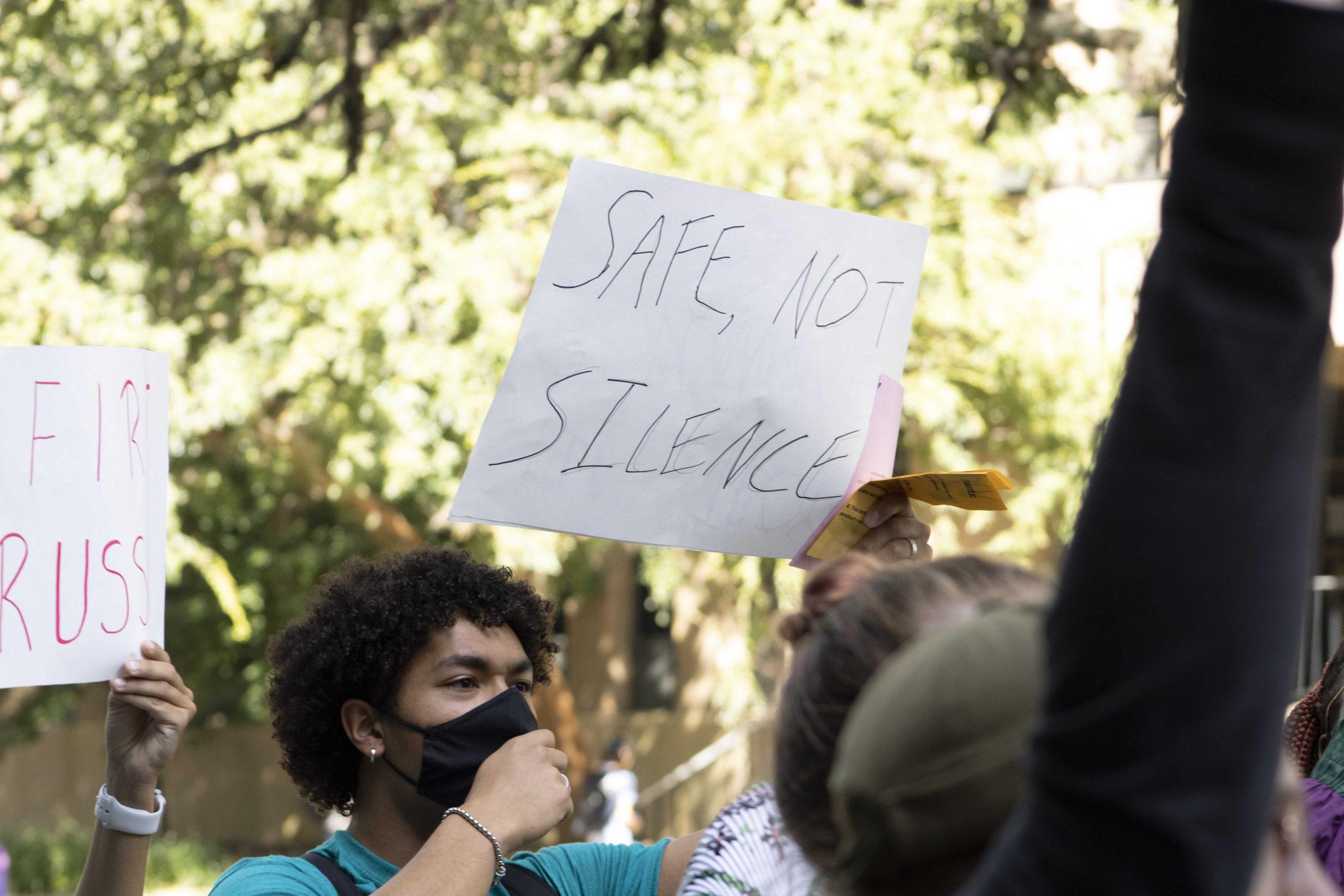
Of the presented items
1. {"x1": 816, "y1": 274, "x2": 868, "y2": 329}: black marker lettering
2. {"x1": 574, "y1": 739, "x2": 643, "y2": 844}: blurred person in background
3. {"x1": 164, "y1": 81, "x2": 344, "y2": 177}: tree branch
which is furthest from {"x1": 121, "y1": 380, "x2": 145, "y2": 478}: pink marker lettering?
{"x1": 574, "y1": 739, "x2": 643, "y2": 844}: blurred person in background

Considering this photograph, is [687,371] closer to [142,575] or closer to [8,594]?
[142,575]

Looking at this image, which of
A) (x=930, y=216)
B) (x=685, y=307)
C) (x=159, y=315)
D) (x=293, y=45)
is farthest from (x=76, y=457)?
(x=159, y=315)

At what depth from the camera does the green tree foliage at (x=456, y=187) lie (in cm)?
848

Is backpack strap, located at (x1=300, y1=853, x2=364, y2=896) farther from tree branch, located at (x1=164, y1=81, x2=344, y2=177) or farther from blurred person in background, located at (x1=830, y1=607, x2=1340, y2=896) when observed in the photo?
tree branch, located at (x1=164, y1=81, x2=344, y2=177)

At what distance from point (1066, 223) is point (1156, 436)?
30.6ft

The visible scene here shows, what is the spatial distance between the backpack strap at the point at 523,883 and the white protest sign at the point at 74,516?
0.72 m

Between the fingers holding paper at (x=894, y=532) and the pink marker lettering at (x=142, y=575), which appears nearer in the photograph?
the fingers holding paper at (x=894, y=532)

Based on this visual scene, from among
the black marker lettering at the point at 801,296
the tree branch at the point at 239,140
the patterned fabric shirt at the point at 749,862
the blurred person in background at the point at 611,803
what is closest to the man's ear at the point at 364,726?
the black marker lettering at the point at 801,296

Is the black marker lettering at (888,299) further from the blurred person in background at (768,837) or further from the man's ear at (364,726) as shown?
the man's ear at (364,726)

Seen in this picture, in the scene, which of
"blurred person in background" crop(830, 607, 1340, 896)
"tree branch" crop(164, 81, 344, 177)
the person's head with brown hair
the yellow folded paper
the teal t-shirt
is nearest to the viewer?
"blurred person in background" crop(830, 607, 1340, 896)

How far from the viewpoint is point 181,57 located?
8.88 metres

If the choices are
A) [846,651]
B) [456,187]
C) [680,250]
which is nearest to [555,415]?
[680,250]

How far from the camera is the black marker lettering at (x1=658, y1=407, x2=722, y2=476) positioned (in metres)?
2.14

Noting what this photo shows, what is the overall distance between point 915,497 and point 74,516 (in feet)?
4.54
